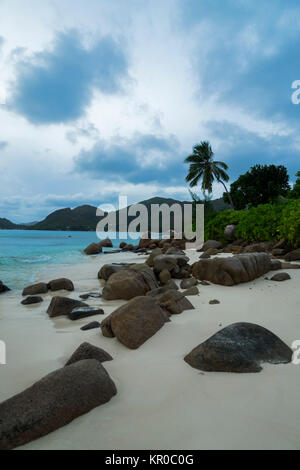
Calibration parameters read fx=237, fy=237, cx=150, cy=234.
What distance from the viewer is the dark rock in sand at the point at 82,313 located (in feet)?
13.1

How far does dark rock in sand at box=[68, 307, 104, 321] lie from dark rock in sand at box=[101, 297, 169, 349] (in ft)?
3.33

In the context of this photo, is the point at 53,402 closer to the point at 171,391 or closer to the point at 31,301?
the point at 171,391

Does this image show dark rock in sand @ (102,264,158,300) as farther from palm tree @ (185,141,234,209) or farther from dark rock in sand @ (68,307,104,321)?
palm tree @ (185,141,234,209)

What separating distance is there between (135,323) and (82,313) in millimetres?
1471

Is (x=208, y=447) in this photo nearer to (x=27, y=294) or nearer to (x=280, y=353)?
(x=280, y=353)

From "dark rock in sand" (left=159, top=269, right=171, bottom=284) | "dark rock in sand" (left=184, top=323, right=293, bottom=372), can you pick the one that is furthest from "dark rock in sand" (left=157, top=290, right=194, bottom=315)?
"dark rock in sand" (left=159, top=269, right=171, bottom=284)

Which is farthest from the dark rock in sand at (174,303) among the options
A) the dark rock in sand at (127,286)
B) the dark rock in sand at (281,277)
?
the dark rock in sand at (281,277)

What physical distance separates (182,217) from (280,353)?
23.3 m

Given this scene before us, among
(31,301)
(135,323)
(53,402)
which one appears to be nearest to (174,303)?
(135,323)

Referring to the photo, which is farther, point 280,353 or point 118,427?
point 280,353

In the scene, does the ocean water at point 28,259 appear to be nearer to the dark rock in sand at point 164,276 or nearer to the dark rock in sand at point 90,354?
the dark rock in sand at point 164,276

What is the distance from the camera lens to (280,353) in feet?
7.77

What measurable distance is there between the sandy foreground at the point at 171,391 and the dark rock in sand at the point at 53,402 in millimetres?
63
